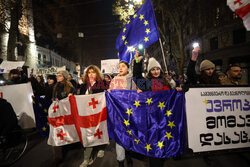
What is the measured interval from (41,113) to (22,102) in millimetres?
661

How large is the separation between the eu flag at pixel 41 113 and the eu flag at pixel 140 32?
8.97 ft

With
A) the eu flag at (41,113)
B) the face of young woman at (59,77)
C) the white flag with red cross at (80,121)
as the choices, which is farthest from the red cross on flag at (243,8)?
the eu flag at (41,113)

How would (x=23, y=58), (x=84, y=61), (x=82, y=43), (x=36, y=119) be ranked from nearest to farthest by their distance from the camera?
(x=36, y=119) → (x=23, y=58) → (x=82, y=43) → (x=84, y=61)

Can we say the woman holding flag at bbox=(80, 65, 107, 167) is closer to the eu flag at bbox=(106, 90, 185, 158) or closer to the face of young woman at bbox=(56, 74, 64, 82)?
the face of young woman at bbox=(56, 74, 64, 82)

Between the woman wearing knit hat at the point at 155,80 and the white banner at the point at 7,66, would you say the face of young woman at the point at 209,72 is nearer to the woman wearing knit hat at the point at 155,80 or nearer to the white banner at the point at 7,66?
the woman wearing knit hat at the point at 155,80

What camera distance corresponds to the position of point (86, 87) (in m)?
3.57

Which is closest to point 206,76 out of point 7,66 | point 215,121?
point 215,121

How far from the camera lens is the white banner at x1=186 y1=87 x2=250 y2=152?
104 inches

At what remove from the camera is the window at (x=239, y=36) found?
1683cm

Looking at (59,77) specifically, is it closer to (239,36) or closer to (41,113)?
(41,113)

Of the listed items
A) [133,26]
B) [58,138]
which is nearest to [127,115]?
[58,138]

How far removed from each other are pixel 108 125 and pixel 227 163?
2567 millimetres

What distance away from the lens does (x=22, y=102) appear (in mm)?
4406

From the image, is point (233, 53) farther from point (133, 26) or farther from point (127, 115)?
point (127, 115)
